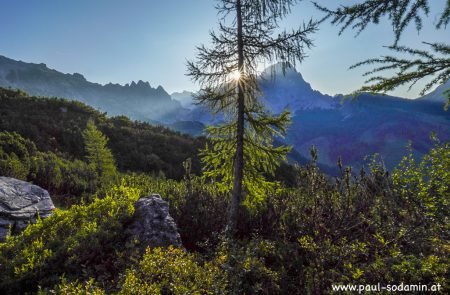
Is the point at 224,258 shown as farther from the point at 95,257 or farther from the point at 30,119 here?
the point at 30,119

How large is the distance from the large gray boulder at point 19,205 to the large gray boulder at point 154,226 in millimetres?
2910

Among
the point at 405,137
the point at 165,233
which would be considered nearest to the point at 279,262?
the point at 165,233

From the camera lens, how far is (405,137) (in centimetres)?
16038

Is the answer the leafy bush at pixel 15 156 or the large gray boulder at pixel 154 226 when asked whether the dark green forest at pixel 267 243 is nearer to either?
the large gray boulder at pixel 154 226

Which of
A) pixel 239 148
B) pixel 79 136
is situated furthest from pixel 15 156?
pixel 239 148

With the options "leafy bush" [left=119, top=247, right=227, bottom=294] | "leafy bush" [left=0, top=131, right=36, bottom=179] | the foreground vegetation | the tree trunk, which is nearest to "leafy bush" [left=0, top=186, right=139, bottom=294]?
the foreground vegetation

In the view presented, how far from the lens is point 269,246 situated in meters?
5.67

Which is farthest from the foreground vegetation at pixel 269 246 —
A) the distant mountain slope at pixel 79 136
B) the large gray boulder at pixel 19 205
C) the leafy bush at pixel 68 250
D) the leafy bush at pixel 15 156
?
the distant mountain slope at pixel 79 136

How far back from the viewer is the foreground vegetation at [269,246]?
419 cm

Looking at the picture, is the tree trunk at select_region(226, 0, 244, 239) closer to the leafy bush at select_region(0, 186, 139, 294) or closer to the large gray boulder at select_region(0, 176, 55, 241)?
the leafy bush at select_region(0, 186, 139, 294)

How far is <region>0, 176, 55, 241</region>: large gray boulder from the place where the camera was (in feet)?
23.9

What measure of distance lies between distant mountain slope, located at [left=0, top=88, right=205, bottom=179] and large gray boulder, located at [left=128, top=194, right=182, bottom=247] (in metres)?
11.8

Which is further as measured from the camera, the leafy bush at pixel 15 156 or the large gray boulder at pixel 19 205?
the leafy bush at pixel 15 156

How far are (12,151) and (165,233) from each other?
408 inches
